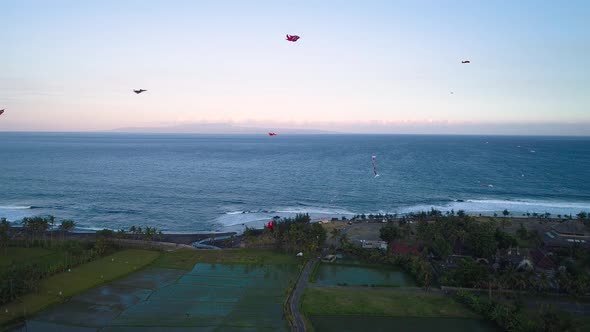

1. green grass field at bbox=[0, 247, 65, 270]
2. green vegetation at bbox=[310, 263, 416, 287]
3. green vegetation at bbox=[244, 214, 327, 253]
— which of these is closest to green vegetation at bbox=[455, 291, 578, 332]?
green vegetation at bbox=[310, 263, 416, 287]

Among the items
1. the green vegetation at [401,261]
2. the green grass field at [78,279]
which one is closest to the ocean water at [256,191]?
the green grass field at [78,279]

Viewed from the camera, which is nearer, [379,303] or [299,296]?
[379,303]

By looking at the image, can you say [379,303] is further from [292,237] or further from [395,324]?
[292,237]

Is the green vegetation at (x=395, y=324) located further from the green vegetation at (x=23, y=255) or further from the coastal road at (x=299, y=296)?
the green vegetation at (x=23, y=255)

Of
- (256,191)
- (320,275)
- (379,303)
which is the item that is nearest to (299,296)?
(320,275)

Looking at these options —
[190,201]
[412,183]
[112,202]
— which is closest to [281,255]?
[190,201]

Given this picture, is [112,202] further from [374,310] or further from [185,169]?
[374,310]
